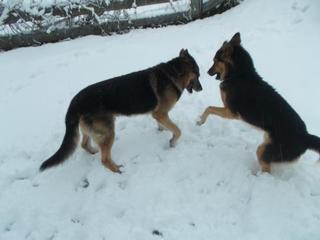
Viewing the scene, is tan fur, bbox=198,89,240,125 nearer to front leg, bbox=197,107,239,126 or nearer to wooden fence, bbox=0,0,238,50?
front leg, bbox=197,107,239,126

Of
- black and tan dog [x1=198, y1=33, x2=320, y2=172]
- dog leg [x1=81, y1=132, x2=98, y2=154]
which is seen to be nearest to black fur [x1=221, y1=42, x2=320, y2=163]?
black and tan dog [x1=198, y1=33, x2=320, y2=172]

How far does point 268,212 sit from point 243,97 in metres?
1.51

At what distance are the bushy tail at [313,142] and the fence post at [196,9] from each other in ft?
17.4

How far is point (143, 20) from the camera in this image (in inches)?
349

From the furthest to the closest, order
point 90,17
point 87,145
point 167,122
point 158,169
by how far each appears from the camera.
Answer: point 90,17
point 87,145
point 167,122
point 158,169

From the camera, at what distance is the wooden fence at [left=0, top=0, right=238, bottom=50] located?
8.48 metres

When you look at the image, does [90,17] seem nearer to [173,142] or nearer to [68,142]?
[173,142]

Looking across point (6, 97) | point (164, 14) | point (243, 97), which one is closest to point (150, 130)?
point (243, 97)

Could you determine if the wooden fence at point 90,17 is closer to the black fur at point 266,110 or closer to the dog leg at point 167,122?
the black fur at point 266,110

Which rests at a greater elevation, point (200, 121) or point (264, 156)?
point (264, 156)

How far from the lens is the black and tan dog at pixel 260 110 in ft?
14.5

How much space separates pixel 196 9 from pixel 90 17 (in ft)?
8.10

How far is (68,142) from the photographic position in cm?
460

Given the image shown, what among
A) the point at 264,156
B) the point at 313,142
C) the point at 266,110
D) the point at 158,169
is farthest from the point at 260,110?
the point at 158,169
